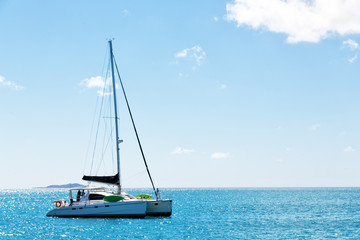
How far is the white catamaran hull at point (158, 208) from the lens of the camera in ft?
136

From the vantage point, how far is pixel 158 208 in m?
41.7

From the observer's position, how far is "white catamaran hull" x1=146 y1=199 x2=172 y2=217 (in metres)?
41.5

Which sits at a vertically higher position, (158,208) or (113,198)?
(113,198)

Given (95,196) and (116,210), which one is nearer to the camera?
(116,210)

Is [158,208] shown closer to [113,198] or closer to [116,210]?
[116,210]

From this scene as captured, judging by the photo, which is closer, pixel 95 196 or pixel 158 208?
pixel 158 208

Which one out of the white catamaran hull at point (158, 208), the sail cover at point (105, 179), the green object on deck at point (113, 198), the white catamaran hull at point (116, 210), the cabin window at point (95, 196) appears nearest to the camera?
the white catamaran hull at point (116, 210)

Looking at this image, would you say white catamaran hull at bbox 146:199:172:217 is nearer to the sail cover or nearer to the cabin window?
the sail cover

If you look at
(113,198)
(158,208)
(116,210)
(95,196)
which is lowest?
(116,210)

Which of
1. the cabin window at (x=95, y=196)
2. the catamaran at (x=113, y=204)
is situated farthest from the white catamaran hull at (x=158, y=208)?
the cabin window at (x=95, y=196)

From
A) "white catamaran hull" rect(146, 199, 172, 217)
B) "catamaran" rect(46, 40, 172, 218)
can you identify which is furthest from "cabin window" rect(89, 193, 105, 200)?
"white catamaran hull" rect(146, 199, 172, 217)

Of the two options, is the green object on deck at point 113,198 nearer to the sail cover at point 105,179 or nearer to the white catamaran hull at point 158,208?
the sail cover at point 105,179

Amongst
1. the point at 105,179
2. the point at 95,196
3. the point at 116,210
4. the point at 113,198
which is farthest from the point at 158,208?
the point at 95,196

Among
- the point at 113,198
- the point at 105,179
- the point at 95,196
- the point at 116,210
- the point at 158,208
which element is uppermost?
the point at 105,179
